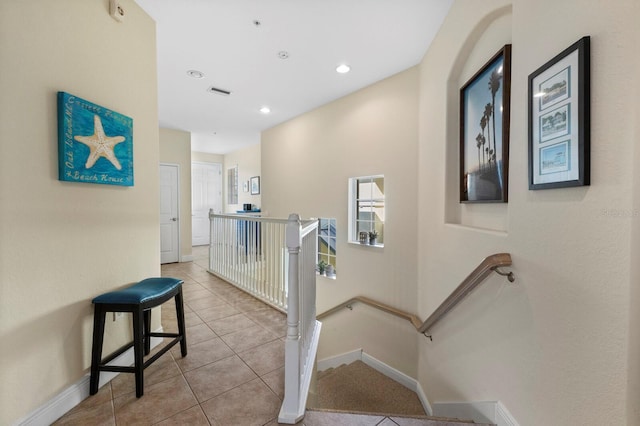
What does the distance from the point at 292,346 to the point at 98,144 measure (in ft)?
5.52

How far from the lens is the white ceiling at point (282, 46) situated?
83.7 inches

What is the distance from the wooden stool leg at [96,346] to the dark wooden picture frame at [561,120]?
241 cm

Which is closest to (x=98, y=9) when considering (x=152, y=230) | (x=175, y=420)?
(x=152, y=230)

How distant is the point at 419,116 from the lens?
2.96 meters

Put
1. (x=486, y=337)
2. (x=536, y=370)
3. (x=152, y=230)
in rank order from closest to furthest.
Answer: (x=536, y=370) → (x=486, y=337) → (x=152, y=230)

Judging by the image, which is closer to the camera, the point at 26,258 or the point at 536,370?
the point at 536,370

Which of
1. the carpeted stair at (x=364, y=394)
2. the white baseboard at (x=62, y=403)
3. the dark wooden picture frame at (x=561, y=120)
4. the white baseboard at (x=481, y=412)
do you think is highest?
the dark wooden picture frame at (x=561, y=120)

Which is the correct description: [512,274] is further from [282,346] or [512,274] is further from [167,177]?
[167,177]

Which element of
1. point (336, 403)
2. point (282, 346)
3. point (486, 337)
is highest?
point (486, 337)

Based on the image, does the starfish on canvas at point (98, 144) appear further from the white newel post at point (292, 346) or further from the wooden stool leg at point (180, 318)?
the white newel post at point (292, 346)

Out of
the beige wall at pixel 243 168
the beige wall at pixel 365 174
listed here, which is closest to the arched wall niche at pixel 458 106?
the beige wall at pixel 365 174

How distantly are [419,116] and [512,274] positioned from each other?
2103 mm

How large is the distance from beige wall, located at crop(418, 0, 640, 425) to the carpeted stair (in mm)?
913

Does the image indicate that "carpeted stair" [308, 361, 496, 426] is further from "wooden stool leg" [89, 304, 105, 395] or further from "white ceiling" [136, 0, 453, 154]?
"white ceiling" [136, 0, 453, 154]
